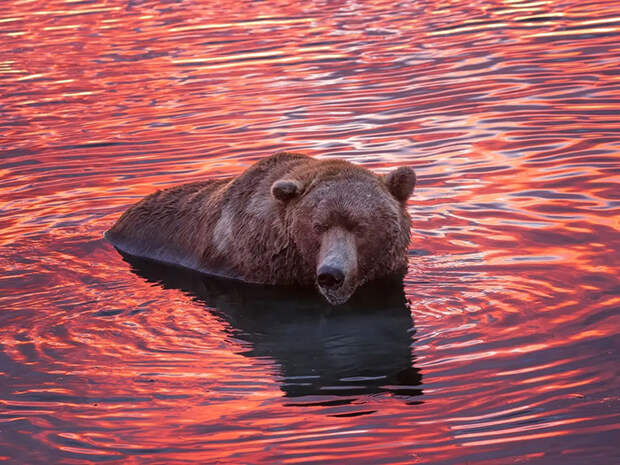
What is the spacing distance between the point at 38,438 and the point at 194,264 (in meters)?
3.82

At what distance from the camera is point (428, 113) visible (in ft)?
48.5

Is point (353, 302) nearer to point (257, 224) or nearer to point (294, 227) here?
point (294, 227)

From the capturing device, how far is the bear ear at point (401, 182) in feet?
29.2

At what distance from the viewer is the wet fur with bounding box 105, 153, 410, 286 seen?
871 centimetres

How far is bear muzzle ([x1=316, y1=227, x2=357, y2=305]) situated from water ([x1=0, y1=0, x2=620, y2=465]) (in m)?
0.20

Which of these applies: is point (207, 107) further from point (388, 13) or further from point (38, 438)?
point (38, 438)

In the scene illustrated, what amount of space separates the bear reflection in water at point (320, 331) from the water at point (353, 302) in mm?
24

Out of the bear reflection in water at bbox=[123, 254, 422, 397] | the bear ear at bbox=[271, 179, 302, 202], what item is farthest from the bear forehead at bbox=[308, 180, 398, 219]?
the bear reflection in water at bbox=[123, 254, 422, 397]

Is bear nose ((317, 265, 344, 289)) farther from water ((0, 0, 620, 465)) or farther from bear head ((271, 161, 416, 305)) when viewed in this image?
water ((0, 0, 620, 465))

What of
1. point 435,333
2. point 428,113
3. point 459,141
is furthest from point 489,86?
point 435,333

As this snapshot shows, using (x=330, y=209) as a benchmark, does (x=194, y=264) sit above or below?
below

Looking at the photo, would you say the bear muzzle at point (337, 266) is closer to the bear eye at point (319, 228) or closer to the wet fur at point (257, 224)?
the bear eye at point (319, 228)

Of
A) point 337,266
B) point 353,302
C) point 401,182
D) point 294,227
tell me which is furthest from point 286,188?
point 337,266

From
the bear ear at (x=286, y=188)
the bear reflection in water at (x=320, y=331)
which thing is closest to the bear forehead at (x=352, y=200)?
the bear ear at (x=286, y=188)
